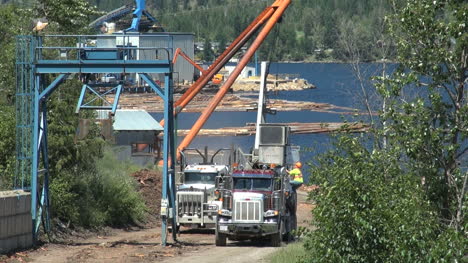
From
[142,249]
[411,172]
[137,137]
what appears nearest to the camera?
[411,172]

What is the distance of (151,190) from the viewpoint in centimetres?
4712

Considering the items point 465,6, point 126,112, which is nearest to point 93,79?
point 465,6

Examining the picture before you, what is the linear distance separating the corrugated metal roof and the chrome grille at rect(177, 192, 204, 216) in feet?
66.1

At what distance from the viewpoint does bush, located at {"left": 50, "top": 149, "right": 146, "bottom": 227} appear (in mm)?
36750

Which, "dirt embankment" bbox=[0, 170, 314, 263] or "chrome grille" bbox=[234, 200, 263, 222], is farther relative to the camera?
"chrome grille" bbox=[234, 200, 263, 222]

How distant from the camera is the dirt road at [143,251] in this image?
A: 29.4 meters

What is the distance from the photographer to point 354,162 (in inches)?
875

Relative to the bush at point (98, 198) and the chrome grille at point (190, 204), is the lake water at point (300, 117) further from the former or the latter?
the bush at point (98, 198)

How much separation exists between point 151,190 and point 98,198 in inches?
287

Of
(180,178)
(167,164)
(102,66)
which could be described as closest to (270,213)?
(167,164)

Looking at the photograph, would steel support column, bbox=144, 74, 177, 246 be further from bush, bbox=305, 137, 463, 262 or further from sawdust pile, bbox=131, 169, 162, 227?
bush, bbox=305, 137, 463, 262

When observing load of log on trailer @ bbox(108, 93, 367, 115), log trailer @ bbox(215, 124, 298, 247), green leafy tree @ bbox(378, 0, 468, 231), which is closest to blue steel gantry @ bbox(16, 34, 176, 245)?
log trailer @ bbox(215, 124, 298, 247)

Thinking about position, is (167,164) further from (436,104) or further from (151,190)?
(151,190)

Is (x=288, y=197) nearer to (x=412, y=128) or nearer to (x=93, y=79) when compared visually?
(x=93, y=79)
